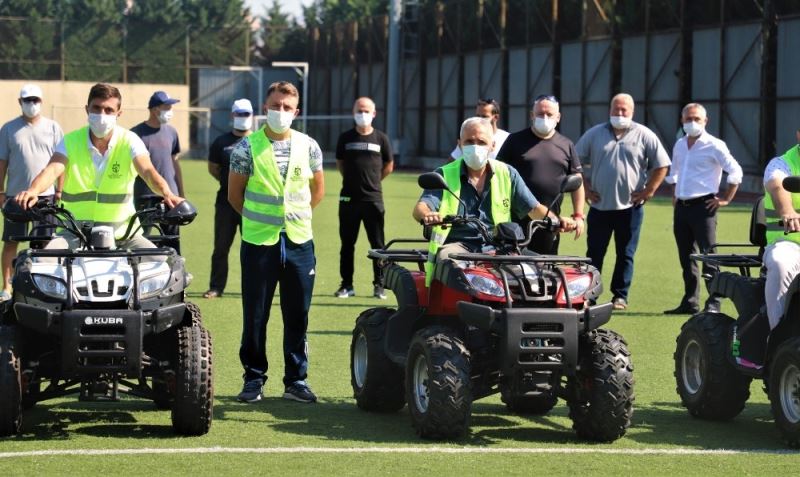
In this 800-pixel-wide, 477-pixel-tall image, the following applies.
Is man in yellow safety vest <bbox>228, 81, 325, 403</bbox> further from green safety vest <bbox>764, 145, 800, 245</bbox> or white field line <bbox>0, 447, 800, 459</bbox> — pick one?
green safety vest <bbox>764, 145, 800, 245</bbox>

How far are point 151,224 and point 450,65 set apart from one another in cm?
5111

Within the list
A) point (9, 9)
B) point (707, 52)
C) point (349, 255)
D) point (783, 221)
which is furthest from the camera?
point (9, 9)

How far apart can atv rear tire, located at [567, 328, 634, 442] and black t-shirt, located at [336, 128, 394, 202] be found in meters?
7.90

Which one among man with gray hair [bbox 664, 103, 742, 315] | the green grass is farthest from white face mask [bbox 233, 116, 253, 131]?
man with gray hair [bbox 664, 103, 742, 315]

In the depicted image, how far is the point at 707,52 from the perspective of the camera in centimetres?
4072

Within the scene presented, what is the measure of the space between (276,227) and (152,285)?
5.12ft

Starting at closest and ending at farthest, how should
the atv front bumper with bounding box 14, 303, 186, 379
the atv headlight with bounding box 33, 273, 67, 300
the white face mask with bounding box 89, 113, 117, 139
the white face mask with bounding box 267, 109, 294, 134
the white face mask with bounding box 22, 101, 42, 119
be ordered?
the atv front bumper with bounding box 14, 303, 186, 379, the atv headlight with bounding box 33, 273, 67, 300, the white face mask with bounding box 89, 113, 117, 139, the white face mask with bounding box 267, 109, 294, 134, the white face mask with bounding box 22, 101, 42, 119

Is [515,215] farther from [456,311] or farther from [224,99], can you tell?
[224,99]

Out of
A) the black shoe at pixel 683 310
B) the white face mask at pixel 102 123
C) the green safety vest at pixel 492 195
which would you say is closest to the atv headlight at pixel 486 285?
the green safety vest at pixel 492 195

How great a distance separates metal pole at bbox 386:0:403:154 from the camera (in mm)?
61812

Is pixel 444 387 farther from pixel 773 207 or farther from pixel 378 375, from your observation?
pixel 773 207

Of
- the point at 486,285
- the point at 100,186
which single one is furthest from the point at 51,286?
the point at 486,285

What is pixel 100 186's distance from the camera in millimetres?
9133

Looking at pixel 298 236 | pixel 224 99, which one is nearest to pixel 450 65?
pixel 224 99
